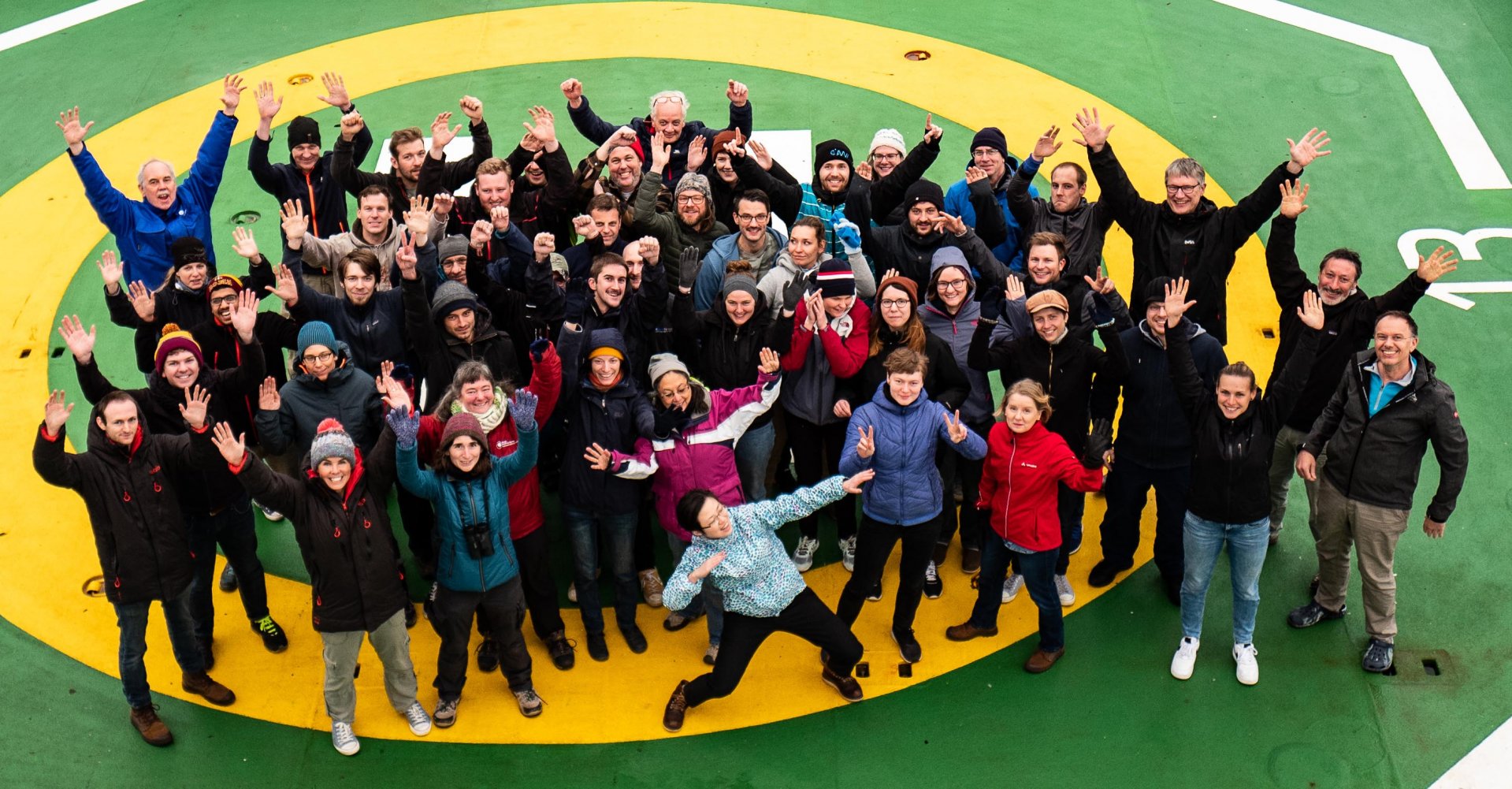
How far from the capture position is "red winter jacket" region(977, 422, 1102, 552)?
23.3 feet

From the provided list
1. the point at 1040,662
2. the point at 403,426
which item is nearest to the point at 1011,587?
the point at 1040,662

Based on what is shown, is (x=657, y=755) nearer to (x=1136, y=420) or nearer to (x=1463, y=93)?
(x=1136, y=420)

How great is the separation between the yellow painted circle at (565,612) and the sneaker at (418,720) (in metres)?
0.07

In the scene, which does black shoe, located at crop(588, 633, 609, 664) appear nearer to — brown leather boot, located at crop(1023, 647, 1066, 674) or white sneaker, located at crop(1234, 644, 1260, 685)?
brown leather boot, located at crop(1023, 647, 1066, 674)

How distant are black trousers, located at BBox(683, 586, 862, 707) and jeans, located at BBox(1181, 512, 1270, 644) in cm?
184

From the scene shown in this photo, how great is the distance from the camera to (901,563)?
7.52m

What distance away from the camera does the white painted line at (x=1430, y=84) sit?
11680 millimetres

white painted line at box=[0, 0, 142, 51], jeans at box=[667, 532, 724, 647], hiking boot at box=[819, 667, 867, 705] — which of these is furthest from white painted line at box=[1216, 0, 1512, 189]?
white painted line at box=[0, 0, 142, 51]

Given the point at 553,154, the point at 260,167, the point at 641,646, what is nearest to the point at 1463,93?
the point at 553,154

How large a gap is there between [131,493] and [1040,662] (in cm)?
481

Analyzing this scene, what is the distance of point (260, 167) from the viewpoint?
9438mm

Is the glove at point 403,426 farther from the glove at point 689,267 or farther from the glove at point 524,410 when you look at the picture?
the glove at point 689,267

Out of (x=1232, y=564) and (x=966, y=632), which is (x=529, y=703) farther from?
(x=1232, y=564)

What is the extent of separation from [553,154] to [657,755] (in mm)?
3966
